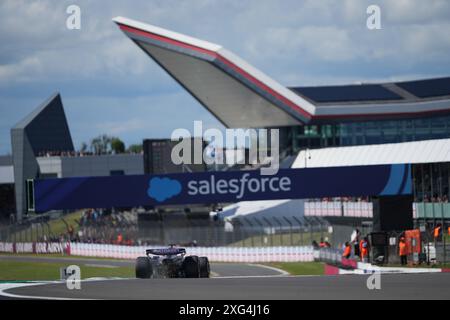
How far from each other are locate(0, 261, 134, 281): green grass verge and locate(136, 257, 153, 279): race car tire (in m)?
6.81

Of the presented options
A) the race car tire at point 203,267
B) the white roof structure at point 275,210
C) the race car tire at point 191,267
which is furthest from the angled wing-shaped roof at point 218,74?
the race car tire at point 191,267

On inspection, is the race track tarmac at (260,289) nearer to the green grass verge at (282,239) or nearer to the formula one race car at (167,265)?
the formula one race car at (167,265)

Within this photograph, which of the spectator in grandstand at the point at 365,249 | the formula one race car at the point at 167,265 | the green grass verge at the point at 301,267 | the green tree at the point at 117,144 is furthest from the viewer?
the green tree at the point at 117,144

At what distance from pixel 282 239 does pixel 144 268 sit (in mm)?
14940

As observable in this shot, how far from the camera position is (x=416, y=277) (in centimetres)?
1736

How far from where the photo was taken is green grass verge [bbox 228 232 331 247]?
34719mm

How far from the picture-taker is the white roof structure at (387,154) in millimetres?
34281

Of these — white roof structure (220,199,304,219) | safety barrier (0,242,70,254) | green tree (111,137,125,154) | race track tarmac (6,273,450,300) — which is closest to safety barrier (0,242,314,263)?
safety barrier (0,242,70,254)

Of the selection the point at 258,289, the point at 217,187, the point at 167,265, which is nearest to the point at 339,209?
the point at 217,187

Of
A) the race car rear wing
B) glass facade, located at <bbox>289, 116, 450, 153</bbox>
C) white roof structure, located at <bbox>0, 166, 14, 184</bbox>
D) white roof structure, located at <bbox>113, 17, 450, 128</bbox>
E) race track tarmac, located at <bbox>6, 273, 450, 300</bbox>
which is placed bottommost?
race track tarmac, located at <bbox>6, 273, 450, 300</bbox>

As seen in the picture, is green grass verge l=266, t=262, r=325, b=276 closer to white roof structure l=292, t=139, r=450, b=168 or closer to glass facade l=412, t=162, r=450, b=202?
glass facade l=412, t=162, r=450, b=202

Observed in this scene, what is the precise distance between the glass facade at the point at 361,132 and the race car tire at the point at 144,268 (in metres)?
52.7

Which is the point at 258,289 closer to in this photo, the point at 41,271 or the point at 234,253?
the point at 41,271

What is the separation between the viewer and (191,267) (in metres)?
21.0
